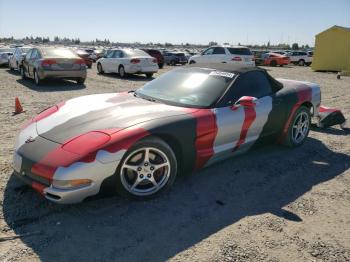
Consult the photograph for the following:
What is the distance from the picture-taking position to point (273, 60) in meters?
31.8

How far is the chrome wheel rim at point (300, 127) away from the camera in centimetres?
588

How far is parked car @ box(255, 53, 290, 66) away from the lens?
104ft

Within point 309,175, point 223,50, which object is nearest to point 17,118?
point 309,175

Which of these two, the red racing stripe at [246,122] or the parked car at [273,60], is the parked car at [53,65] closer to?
the red racing stripe at [246,122]

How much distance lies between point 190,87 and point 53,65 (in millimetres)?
9018

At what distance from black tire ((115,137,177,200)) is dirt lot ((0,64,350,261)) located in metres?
0.11

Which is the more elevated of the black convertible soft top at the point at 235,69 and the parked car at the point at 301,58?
the parked car at the point at 301,58

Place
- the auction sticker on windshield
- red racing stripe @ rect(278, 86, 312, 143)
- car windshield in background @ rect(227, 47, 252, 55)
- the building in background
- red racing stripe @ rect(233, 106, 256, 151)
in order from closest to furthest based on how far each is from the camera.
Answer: red racing stripe @ rect(233, 106, 256, 151) → the auction sticker on windshield → red racing stripe @ rect(278, 86, 312, 143) → car windshield in background @ rect(227, 47, 252, 55) → the building in background

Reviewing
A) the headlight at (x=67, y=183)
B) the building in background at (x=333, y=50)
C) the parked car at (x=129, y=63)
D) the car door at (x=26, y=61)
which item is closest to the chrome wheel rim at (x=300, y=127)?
the headlight at (x=67, y=183)

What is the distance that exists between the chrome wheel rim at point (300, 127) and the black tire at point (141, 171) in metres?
2.71

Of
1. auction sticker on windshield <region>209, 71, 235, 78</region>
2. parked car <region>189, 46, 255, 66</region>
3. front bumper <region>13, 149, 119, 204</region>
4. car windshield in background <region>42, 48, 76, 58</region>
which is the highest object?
parked car <region>189, 46, 255, 66</region>

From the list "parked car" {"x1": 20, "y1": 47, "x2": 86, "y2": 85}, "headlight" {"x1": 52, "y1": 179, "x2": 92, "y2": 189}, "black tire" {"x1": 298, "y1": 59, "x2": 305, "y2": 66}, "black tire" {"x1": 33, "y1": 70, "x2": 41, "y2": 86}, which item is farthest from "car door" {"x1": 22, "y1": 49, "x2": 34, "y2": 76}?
"black tire" {"x1": 298, "y1": 59, "x2": 305, "y2": 66}

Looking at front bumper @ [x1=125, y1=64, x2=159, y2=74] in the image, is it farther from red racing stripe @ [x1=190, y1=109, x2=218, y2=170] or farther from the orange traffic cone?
red racing stripe @ [x1=190, y1=109, x2=218, y2=170]

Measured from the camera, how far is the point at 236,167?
16.2 feet
